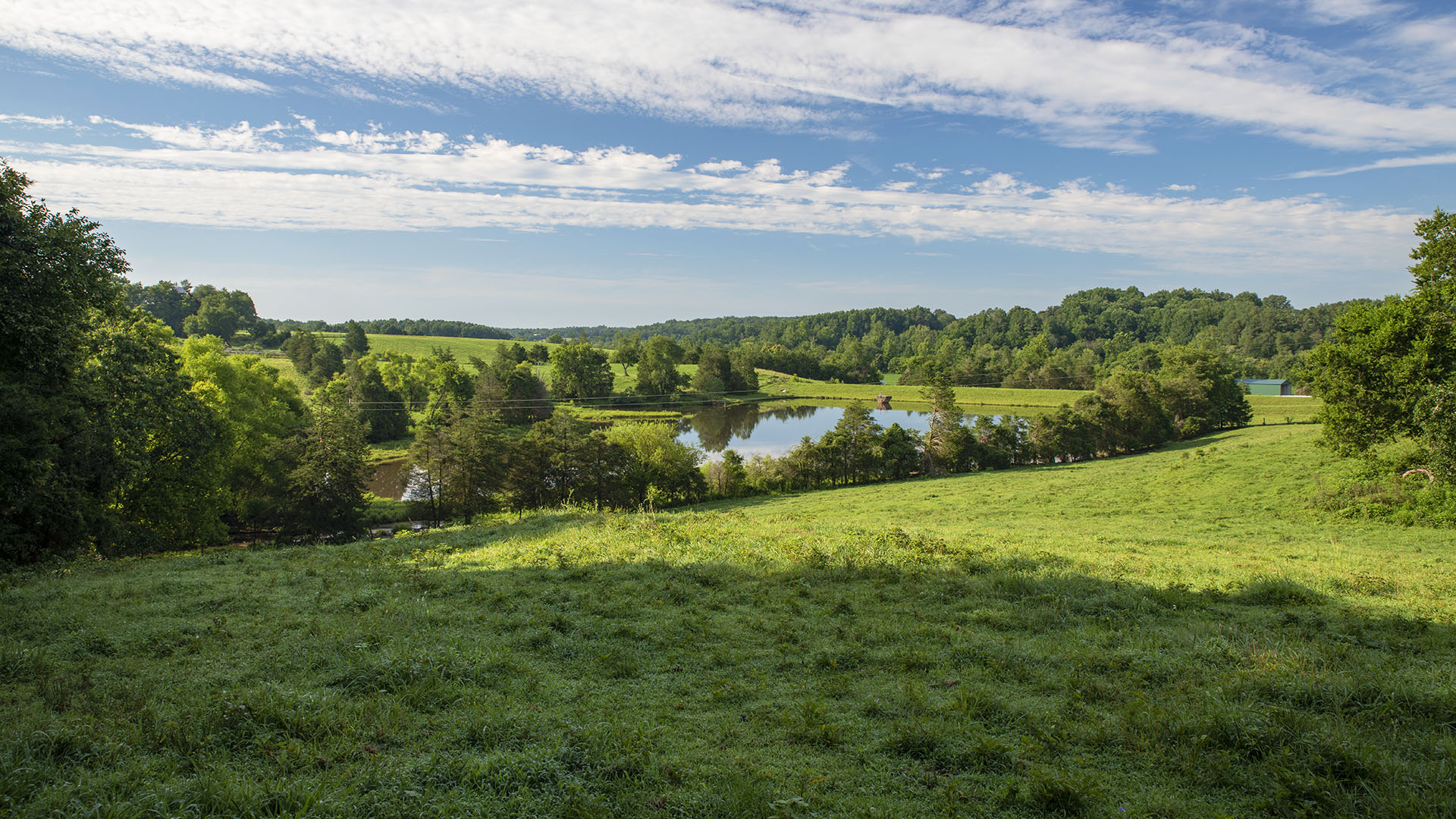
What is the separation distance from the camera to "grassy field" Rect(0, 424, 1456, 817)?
4.98 meters

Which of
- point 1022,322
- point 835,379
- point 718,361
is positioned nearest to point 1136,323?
point 1022,322

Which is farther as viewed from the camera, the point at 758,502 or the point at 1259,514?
the point at 758,502

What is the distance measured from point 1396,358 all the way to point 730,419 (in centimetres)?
7791

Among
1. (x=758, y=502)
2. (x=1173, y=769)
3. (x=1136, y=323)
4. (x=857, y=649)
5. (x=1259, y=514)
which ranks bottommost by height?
(x=758, y=502)

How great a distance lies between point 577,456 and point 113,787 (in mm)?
35866

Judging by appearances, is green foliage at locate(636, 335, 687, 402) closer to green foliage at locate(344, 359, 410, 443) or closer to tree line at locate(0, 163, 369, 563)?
green foliage at locate(344, 359, 410, 443)

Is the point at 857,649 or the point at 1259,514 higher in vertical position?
the point at 857,649

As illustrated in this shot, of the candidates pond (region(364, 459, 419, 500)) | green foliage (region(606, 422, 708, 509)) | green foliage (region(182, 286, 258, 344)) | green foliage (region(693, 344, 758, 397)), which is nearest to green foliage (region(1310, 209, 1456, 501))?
green foliage (region(606, 422, 708, 509))

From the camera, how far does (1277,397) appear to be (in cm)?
8756

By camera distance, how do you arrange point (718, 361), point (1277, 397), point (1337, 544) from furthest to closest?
point (718, 361) < point (1277, 397) < point (1337, 544)

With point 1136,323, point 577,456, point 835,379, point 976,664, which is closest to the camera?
point 976,664

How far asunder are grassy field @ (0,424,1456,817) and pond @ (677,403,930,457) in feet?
164

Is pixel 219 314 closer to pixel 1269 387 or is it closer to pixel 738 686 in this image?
pixel 738 686

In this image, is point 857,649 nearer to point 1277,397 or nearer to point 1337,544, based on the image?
point 1337,544
